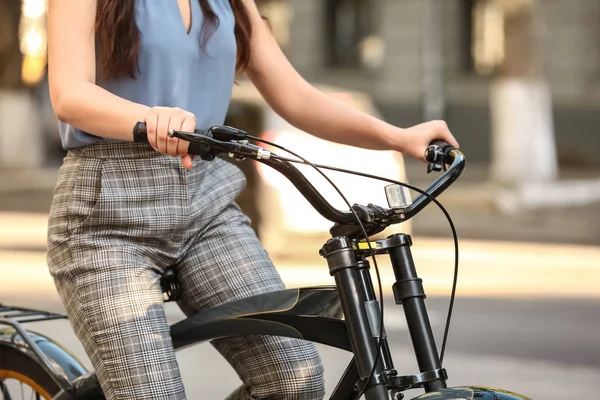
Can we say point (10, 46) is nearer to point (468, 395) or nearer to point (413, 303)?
point (413, 303)

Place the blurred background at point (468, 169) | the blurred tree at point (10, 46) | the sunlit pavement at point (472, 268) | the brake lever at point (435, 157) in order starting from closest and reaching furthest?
the brake lever at point (435, 157) → the blurred background at point (468, 169) → the sunlit pavement at point (472, 268) → the blurred tree at point (10, 46)

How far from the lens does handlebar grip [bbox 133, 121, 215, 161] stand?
2.40 metres

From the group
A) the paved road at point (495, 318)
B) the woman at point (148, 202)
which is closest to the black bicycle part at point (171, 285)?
the woman at point (148, 202)

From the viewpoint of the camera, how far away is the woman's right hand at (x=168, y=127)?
2391 millimetres

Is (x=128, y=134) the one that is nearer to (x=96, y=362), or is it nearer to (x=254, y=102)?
(x=96, y=362)

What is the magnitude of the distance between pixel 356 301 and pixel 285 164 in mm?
315

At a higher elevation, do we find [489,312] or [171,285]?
[489,312]

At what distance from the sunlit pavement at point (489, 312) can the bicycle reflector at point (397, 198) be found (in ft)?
8.64

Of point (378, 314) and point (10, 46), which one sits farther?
point (10, 46)

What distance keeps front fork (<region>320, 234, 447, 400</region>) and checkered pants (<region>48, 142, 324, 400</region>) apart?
448 millimetres

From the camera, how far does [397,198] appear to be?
97.8 inches

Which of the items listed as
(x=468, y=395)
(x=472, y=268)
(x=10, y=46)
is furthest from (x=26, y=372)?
(x=10, y=46)

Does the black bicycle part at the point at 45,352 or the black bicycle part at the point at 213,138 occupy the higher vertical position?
the black bicycle part at the point at 213,138

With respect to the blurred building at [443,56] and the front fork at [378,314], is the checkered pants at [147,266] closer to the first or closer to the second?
the front fork at [378,314]
